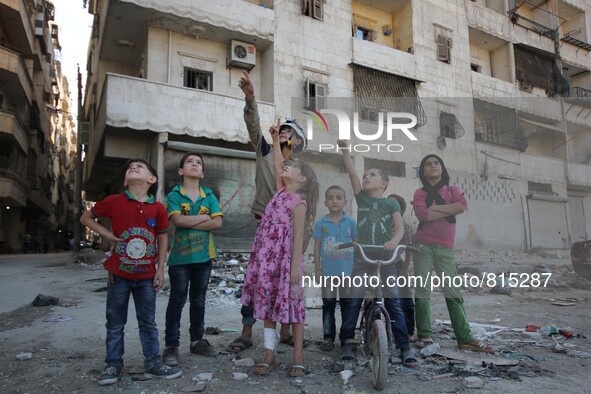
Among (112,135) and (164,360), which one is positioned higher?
(112,135)

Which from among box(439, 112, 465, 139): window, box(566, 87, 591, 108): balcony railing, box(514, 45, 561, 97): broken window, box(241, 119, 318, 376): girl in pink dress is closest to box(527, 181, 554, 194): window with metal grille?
box(439, 112, 465, 139): window

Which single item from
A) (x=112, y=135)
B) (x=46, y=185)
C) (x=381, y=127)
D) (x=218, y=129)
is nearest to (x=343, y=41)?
(x=218, y=129)

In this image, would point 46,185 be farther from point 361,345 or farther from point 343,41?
point 361,345

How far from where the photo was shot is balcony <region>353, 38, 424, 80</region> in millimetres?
14109

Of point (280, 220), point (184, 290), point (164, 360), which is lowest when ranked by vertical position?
point (164, 360)

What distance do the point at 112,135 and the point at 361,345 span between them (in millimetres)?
9895

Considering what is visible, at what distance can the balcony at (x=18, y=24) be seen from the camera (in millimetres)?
16906

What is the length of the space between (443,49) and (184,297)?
51.5ft

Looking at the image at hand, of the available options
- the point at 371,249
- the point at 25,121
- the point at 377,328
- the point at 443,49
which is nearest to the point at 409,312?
the point at 371,249

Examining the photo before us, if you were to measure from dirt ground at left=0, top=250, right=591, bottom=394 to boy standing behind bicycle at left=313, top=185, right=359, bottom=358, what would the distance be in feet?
1.07

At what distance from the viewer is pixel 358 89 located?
14.0 m

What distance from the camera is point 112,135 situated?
1116 cm

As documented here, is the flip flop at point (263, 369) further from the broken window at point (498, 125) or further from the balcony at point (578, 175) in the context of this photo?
the balcony at point (578, 175)

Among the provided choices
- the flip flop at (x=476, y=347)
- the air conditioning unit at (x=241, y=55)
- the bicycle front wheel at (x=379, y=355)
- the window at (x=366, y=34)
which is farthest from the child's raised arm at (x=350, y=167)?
the window at (x=366, y=34)
